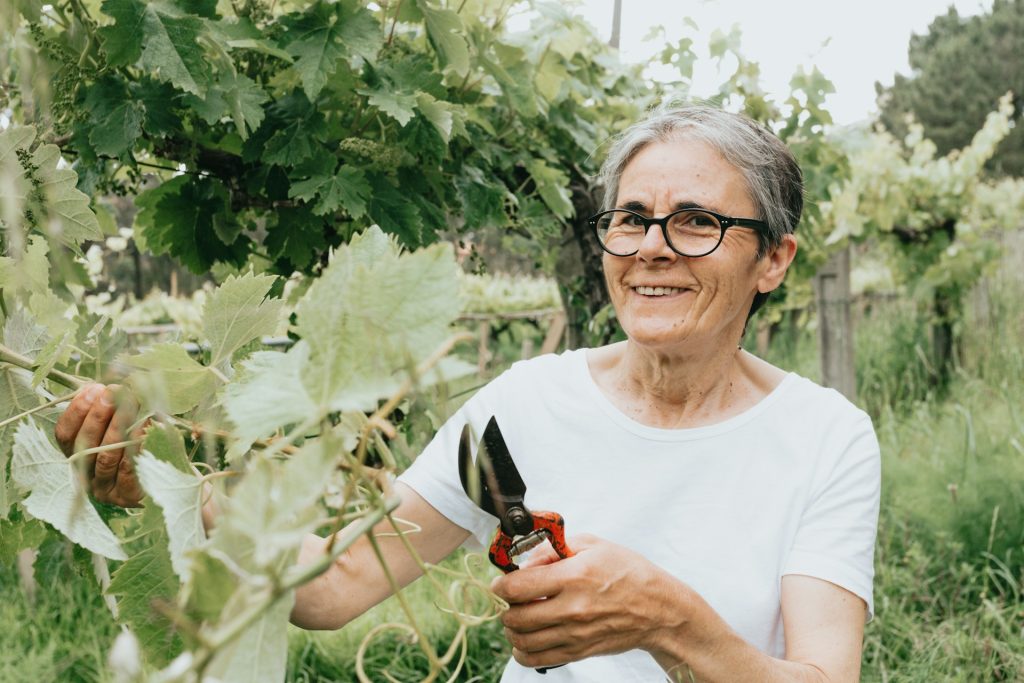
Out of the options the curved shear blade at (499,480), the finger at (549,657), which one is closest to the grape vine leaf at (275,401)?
the curved shear blade at (499,480)

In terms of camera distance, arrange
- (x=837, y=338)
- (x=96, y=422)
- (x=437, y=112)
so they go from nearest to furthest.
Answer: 1. (x=96, y=422)
2. (x=437, y=112)
3. (x=837, y=338)

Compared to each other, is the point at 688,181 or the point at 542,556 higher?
the point at 688,181

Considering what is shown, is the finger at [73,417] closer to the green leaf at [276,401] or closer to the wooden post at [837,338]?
the green leaf at [276,401]

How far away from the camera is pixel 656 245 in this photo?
158cm

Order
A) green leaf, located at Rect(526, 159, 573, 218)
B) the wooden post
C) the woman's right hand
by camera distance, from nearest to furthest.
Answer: the woman's right hand, green leaf, located at Rect(526, 159, 573, 218), the wooden post

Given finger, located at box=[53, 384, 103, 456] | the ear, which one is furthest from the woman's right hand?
the ear

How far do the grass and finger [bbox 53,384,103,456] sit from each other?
95cm

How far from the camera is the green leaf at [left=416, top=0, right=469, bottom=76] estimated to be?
5.42ft

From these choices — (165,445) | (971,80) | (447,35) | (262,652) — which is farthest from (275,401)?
(971,80)

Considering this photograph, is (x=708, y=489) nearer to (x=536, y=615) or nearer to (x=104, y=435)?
(x=536, y=615)

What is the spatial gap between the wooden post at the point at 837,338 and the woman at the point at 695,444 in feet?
11.4

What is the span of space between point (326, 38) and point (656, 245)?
0.68m

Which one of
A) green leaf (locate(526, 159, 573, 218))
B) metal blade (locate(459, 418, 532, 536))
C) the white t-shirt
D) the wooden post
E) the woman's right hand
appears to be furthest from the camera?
the wooden post

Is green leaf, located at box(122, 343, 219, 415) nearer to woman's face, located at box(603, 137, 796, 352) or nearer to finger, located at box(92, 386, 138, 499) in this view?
finger, located at box(92, 386, 138, 499)
